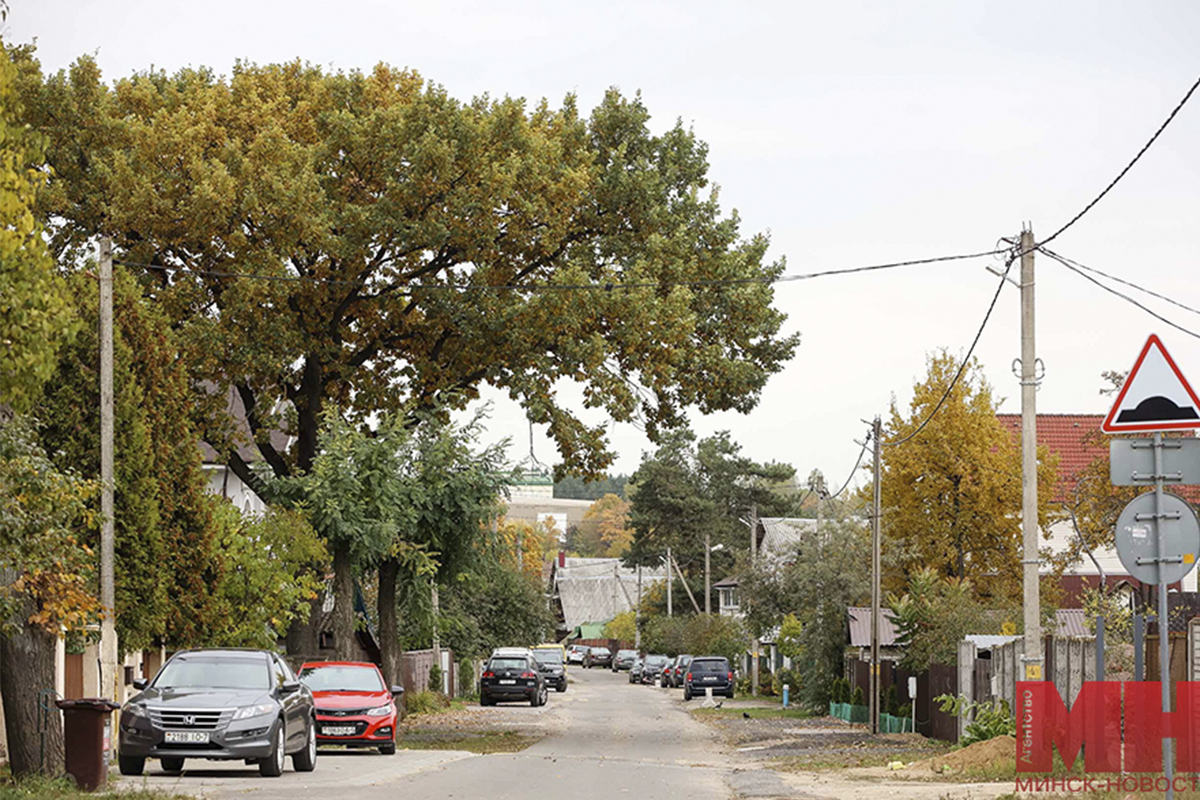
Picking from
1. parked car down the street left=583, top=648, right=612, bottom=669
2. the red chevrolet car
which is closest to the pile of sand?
the red chevrolet car

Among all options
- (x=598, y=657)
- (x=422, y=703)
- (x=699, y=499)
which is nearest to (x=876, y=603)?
(x=422, y=703)

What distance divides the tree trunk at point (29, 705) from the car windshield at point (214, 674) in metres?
1.86

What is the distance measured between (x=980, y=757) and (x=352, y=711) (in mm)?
10067

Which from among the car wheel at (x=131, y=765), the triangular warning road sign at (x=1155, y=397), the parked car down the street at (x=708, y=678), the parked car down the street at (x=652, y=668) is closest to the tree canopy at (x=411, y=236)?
the car wheel at (x=131, y=765)

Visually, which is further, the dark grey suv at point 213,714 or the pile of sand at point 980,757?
the pile of sand at point 980,757

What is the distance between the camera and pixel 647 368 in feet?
101

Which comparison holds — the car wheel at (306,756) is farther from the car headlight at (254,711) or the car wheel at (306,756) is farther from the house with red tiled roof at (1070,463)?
the house with red tiled roof at (1070,463)

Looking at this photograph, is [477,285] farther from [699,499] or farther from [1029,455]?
[699,499]

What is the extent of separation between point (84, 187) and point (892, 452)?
963 inches

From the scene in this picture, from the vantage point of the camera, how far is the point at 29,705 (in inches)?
704

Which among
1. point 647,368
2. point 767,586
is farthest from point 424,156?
point 767,586

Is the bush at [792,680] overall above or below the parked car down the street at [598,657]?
above

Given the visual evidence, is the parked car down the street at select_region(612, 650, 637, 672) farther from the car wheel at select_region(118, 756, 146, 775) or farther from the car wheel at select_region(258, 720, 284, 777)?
the car wheel at select_region(118, 756, 146, 775)

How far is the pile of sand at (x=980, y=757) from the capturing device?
873 inches
